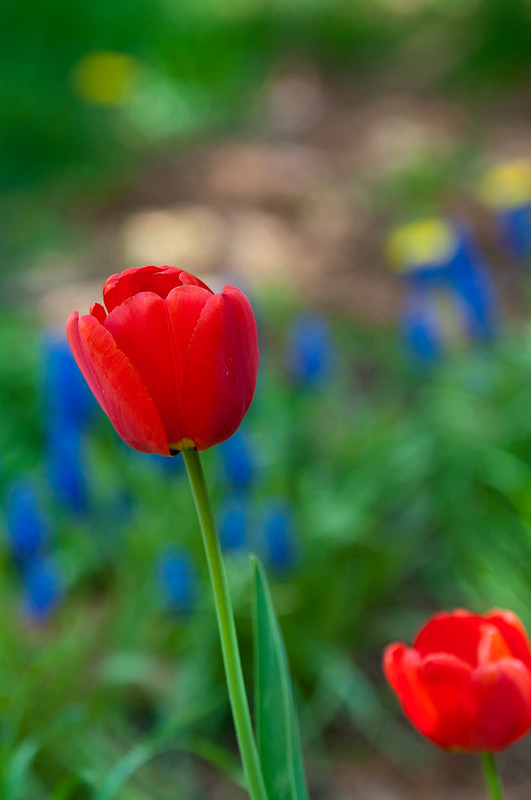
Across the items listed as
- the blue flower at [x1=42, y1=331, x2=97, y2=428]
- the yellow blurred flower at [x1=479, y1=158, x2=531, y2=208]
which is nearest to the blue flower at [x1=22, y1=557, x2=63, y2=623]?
the blue flower at [x1=42, y1=331, x2=97, y2=428]

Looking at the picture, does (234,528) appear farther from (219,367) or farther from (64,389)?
(219,367)

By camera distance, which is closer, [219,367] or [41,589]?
[219,367]

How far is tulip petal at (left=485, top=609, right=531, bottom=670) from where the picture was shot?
0.73 metres

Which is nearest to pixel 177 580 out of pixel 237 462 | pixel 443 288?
pixel 237 462

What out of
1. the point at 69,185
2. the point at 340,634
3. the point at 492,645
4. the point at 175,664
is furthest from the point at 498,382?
the point at 69,185

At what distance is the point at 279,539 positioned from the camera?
1.76m

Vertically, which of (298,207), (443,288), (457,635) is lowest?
(457,635)

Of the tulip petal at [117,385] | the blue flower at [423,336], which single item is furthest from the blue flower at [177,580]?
the tulip petal at [117,385]

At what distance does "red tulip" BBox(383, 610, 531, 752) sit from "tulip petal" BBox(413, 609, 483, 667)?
1 cm

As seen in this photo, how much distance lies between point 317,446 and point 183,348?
1.81 metres

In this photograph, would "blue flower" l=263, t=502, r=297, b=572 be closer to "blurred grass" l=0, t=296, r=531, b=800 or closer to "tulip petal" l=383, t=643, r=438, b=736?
"blurred grass" l=0, t=296, r=531, b=800

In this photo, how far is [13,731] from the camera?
1.24 meters

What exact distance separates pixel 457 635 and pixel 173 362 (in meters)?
0.34

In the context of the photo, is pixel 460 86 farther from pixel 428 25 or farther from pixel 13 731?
pixel 13 731
